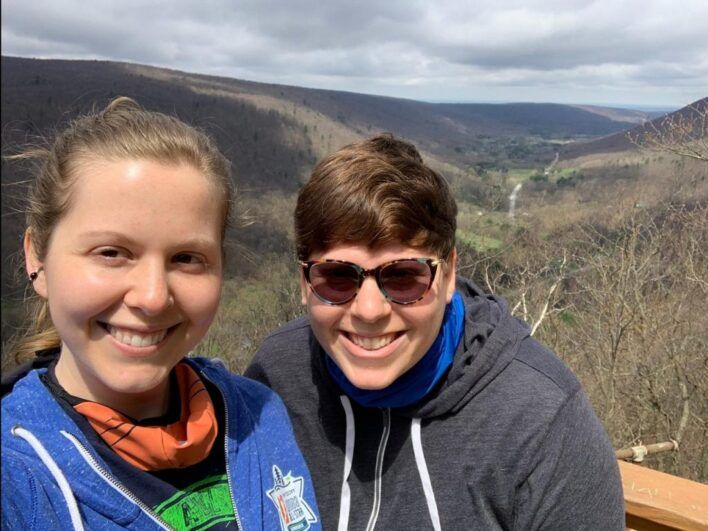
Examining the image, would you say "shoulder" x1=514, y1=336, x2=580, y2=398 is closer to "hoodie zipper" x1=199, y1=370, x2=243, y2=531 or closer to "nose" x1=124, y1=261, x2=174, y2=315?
"hoodie zipper" x1=199, y1=370, x2=243, y2=531

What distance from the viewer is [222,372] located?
6.43 feet

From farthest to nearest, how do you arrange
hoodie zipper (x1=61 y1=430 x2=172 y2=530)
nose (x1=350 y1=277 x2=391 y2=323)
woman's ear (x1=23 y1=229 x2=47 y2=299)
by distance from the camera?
nose (x1=350 y1=277 x2=391 y2=323)
woman's ear (x1=23 y1=229 x2=47 y2=299)
hoodie zipper (x1=61 y1=430 x2=172 y2=530)

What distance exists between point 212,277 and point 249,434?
0.55 meters

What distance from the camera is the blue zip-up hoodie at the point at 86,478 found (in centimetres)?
129

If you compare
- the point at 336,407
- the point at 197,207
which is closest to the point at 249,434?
the point at 336,407

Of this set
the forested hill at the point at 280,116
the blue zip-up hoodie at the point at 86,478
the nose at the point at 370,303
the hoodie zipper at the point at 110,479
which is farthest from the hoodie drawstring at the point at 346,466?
the forested hill at the point at 280,116

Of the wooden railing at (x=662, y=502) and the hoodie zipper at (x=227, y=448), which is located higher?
the hoodie zipper at (x=227, y=448)

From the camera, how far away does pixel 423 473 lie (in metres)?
1.95

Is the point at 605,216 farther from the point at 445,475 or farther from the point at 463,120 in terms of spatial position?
the point at 463,120

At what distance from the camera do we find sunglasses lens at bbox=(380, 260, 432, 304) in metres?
1.86

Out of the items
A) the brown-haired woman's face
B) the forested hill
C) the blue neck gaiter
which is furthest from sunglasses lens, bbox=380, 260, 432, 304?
the forested hill

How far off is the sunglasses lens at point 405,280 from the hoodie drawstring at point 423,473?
0.46 metres

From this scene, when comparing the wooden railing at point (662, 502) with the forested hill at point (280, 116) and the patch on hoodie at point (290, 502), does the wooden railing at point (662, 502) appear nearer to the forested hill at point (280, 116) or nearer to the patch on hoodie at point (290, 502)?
the patch on hoodie at point (290, 502)

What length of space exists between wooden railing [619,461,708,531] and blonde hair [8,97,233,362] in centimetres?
174
